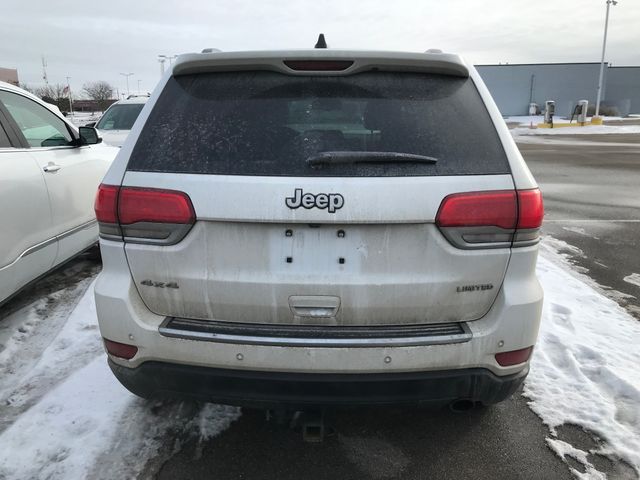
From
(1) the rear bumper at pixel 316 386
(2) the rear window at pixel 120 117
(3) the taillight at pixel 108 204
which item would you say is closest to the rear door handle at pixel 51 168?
(3) the taillight at pixel 108 204

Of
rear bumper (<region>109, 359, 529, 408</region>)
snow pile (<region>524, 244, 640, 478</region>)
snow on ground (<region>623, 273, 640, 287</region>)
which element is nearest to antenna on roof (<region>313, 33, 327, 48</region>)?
rear bumper (<region>109, 359, 529, 408</region>)

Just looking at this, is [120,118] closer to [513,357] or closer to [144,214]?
[144,214]

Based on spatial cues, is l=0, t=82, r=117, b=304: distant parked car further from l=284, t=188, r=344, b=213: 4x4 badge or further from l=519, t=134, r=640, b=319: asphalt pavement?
l=519, t=134, r=640, b=319: asphalt pavement

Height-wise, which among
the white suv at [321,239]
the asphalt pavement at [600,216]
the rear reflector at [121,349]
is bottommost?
the asphalt pavement at [600,216]

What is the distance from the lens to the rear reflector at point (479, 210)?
203 cm

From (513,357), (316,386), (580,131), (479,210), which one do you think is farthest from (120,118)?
(580,131)

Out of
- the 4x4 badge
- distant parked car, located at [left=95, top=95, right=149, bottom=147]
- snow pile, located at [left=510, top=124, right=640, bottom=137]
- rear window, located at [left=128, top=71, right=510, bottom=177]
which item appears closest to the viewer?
the 4x4 badge

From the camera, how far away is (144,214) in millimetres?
2109

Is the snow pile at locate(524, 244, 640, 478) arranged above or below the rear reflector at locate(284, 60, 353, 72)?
below

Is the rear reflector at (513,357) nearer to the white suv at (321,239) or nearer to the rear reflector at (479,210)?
the white suv at (321,239)

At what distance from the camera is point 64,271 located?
5453mm

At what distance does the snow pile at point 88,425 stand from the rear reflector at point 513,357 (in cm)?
148

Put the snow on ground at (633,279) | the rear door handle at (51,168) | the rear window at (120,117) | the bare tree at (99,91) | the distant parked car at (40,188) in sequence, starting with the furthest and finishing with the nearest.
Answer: the bare tree at (99,91)
the rear window at (120,117)
the snow on ground at (633,279)
the rear door handle at (51,168)
the distant parked car at (40,188)

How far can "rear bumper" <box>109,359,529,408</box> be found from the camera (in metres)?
2.09
